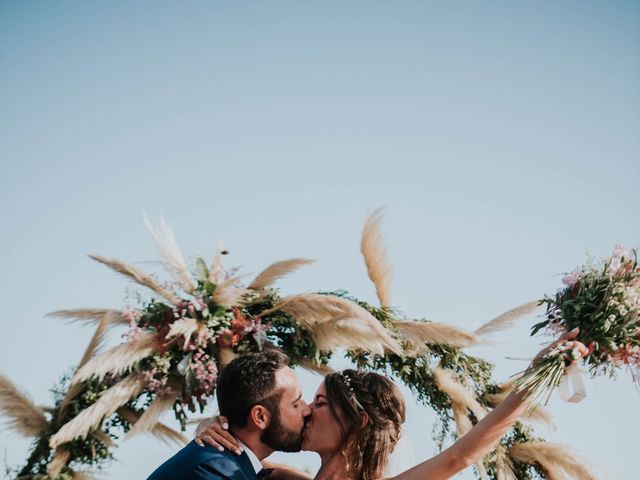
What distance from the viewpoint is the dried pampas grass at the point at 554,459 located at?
5.93 m

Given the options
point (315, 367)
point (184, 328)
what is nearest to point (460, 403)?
point (315, 367)

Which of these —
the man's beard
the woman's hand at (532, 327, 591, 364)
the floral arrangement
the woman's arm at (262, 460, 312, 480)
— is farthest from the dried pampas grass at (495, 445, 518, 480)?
the man's beard

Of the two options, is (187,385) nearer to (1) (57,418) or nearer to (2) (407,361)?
(1) (57,418)

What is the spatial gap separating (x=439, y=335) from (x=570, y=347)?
277 centimetres

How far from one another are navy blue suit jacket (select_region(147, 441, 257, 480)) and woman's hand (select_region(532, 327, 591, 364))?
1.57m

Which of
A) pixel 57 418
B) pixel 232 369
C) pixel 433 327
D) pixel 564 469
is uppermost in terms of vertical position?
pixel 232 369

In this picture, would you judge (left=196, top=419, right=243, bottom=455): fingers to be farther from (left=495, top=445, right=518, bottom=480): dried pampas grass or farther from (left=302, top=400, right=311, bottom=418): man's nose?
(left=495, top=445, right=518, bottom=480): dried pampas grass

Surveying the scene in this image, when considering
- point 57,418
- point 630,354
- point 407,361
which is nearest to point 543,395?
point 630,354

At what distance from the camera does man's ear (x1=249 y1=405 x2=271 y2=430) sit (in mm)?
3635

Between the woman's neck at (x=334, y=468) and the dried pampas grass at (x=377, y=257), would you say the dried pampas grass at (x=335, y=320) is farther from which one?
the woman's neck at (x=334, y=468)

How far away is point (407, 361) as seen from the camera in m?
6.65

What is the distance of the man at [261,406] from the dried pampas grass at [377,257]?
9.82ft

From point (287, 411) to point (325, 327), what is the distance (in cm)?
259

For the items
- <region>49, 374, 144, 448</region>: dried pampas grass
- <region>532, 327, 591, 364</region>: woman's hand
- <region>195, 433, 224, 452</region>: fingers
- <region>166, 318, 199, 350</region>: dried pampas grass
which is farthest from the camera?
<region>166, 318, 199, 350</region>: dried pampas grass
